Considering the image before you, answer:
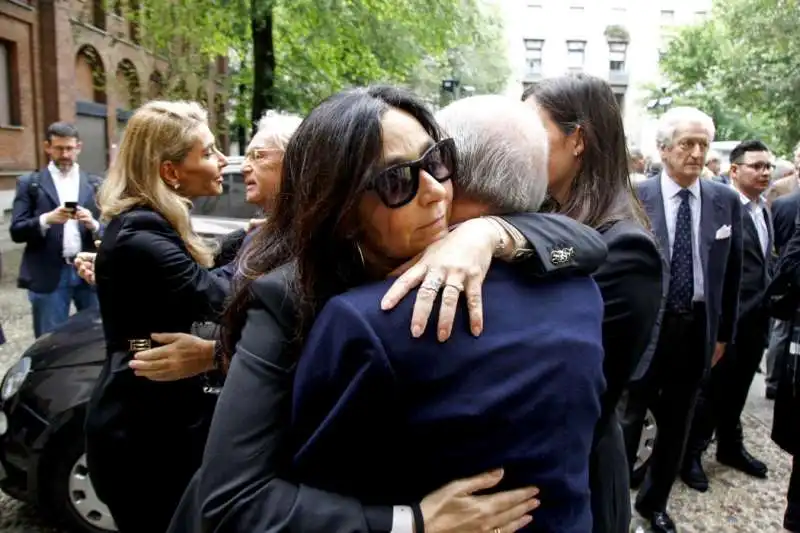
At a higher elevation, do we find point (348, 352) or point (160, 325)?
point (348, 352)

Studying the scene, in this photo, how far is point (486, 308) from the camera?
3.58 ft

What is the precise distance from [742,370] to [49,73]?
58.7 feet

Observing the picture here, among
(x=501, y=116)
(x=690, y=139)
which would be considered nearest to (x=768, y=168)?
(x=690, y=139)

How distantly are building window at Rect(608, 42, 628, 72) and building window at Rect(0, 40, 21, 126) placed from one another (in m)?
46.5

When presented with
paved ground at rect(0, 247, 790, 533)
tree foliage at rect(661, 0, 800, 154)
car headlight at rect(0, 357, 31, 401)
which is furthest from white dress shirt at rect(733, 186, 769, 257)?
tree foliage at rect(661, 0, 800, 154)

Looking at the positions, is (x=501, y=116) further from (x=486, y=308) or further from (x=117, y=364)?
(x=117, y=364)

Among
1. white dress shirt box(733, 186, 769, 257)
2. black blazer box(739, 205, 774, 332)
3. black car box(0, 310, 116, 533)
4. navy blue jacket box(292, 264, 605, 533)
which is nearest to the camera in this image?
navy blue jacket box(292, 264, 605, 533)

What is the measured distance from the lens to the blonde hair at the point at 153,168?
7.53 feet

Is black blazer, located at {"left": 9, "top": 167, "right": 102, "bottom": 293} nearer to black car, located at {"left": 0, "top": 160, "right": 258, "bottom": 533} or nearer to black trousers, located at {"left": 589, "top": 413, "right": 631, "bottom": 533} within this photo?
black car, located at {"left": 0, "top": 160, "right": 258, "bottom": 533}

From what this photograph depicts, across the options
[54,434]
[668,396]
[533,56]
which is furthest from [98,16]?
[533,56]

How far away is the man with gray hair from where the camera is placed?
101cm

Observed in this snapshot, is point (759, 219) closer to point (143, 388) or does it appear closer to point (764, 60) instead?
point (143, 388)

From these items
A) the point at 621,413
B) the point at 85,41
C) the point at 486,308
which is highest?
the point at 85,41

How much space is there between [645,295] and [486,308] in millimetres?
800
